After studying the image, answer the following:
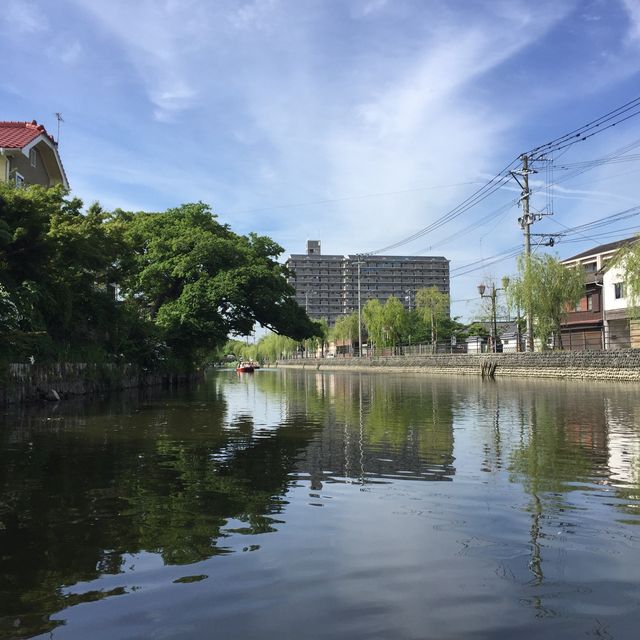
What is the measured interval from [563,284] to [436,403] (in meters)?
21.1

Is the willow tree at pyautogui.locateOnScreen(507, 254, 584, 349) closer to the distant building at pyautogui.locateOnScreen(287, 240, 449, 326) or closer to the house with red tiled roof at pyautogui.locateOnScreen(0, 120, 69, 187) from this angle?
the house with red tiled roof at pyautogui.locateOnScreen(0, 120, 69, 187)

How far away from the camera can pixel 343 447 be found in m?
9.56

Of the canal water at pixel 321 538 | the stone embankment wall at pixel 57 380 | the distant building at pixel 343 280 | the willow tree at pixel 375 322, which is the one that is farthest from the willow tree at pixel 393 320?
the distant building at pixel 343 280

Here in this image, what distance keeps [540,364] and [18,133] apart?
29838 mm

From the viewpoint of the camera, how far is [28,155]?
26.9m

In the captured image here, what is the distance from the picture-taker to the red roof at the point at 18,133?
25.4 meters

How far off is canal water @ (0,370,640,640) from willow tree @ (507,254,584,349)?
2697cm

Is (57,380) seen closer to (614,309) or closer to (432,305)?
(614,309)

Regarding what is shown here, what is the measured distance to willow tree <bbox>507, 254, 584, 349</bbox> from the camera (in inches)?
1400

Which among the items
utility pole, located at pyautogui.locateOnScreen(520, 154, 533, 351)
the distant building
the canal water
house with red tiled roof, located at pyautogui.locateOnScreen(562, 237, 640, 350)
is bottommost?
the canal water

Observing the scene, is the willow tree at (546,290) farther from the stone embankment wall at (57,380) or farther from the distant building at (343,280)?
the distant building at (343,280)

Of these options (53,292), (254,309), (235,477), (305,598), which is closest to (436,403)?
(235,477)

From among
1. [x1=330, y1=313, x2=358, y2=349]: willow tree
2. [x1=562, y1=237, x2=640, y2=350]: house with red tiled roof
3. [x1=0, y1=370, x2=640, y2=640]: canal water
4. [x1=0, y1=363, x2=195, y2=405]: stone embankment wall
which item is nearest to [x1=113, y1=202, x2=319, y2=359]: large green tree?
[x1=0, y1=363, x2=195, y2=405]: stone embankment wall

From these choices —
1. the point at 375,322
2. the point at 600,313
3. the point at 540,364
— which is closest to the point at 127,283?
the point at 540,364
